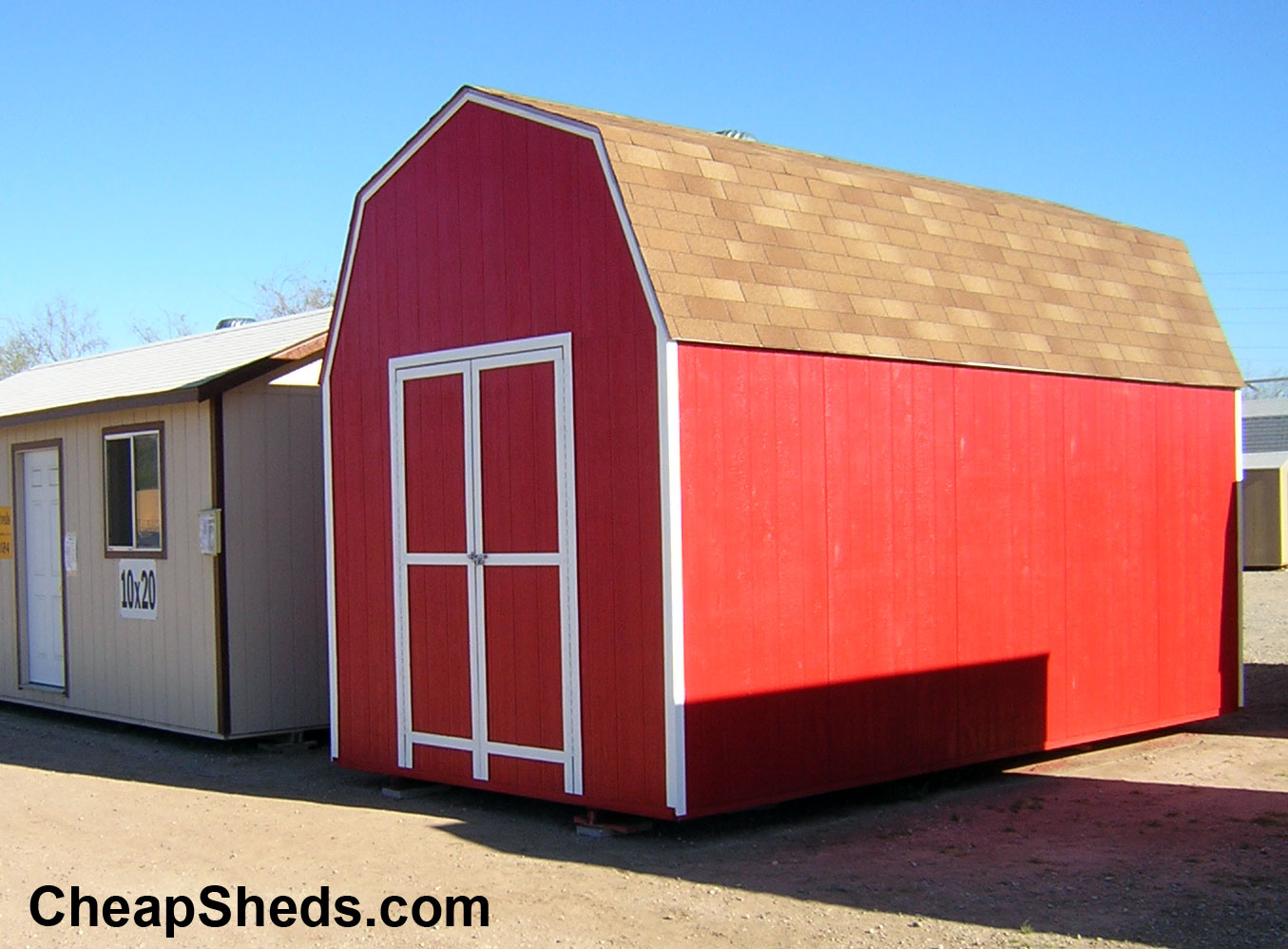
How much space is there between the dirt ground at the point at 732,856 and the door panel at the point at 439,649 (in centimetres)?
56

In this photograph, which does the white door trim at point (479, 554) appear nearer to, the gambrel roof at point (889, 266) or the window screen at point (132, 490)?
the gambrel roof at point (889, 266)

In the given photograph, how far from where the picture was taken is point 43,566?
13.2m

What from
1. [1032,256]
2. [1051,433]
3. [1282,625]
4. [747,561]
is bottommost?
[1282,625]

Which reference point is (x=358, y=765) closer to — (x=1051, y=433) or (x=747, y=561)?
(x=747, y=561)

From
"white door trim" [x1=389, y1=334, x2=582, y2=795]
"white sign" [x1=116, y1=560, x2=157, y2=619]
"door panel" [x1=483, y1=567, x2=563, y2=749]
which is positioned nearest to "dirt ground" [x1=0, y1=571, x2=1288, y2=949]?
"white door trim" [x1=389, y1=334, x2=582, y2=795]

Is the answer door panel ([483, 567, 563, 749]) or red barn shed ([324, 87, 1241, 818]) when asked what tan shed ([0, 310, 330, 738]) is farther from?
door panel ([483, 567, 563, 749])

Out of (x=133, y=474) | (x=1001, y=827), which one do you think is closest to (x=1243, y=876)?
(x=1001, y=827)

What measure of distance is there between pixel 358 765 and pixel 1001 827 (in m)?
4.13

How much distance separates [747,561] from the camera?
7.77m

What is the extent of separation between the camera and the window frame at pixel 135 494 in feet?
37.7

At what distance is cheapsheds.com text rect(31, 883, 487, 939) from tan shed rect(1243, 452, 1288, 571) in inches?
956

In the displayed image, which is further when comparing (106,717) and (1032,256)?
(106,717)

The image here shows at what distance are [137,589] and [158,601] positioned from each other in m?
0.37

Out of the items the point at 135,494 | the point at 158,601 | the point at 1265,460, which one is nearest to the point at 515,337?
the point at 158,601
